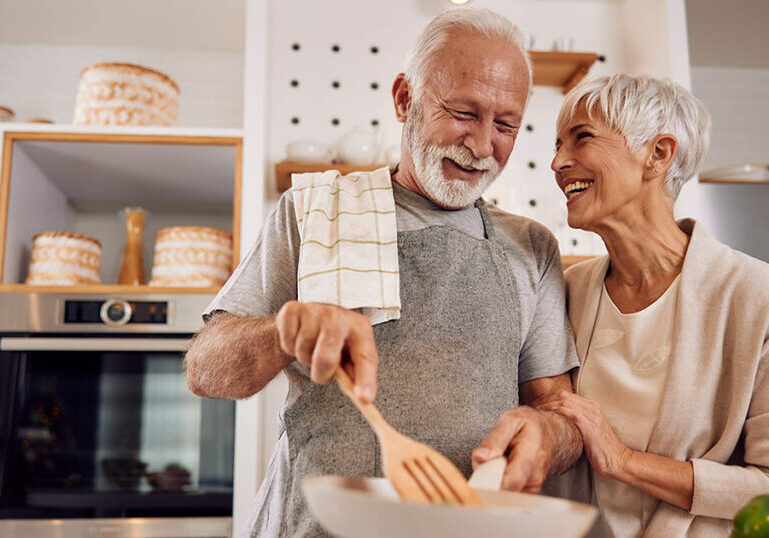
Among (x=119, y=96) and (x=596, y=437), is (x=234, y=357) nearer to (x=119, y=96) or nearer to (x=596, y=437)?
(x=596, y=437)

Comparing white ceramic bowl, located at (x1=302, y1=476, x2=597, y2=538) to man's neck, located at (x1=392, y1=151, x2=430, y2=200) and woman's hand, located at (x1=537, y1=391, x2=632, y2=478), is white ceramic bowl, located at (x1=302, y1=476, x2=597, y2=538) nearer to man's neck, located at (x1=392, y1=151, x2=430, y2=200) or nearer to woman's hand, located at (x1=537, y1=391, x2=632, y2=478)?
woman's hand, located at (x1=537, y1=391, x2=632, y2=478)

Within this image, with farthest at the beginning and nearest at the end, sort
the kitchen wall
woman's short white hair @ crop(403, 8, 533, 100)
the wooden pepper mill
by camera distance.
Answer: the kitchen wall
the wooden pepper mill
woman's short white hair @ crop(403, 8, 533, 100)

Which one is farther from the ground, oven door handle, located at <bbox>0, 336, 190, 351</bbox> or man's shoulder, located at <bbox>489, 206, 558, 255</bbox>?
man's shoulder, located at <bbox>489, 206, 558, 255</bbox>

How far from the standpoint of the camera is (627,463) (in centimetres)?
107

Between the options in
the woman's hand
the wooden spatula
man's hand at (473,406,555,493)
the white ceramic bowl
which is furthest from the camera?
the woman's hand

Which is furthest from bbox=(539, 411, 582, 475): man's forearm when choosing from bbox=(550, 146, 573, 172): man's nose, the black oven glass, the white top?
the black oven glass

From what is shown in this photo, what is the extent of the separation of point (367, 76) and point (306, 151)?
46 centimetres

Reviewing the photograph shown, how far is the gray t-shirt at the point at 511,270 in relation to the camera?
41.6 inches

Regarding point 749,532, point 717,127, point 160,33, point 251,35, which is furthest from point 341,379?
point 717,127

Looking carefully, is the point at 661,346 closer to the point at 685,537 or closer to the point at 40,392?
the point at 685,537

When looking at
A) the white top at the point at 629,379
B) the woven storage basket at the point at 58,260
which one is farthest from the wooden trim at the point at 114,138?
the white top at the point at 629,379

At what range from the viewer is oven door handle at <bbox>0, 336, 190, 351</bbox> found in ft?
6.38

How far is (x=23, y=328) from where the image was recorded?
6.43 feet

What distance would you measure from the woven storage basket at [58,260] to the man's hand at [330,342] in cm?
150
